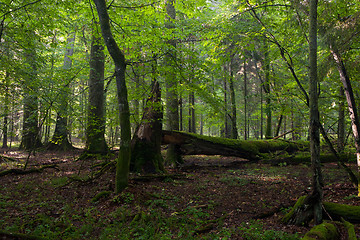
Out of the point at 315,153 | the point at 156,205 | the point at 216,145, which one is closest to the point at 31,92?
the point at 156,205

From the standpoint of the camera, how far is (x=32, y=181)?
756cm

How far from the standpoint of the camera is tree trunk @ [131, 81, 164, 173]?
328 inches

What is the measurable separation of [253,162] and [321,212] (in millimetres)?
8239

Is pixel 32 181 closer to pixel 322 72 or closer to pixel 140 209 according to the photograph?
pixel 140 209

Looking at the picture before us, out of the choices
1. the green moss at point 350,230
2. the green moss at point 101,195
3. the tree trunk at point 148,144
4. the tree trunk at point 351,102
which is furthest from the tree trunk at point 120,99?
the tree trunk at point 351,102

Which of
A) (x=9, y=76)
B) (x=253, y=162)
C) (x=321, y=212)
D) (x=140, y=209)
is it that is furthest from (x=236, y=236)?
(x=9, y=76)

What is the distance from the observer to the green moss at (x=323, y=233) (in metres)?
3.55

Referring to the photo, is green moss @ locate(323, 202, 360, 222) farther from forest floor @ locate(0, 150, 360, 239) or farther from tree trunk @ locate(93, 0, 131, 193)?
tree trunk @ locate(93, 0, 131, 193)

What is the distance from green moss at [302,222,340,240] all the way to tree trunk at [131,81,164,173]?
5.74 m

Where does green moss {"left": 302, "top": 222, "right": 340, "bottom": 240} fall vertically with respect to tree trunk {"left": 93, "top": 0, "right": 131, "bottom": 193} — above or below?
below

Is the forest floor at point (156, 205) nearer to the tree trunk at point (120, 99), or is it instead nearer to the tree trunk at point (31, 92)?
the tree trunk at point (120, 99)

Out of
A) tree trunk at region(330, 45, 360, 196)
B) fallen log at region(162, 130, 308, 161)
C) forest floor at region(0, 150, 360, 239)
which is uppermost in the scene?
tree trunk at region(330, 45, 360, 196)

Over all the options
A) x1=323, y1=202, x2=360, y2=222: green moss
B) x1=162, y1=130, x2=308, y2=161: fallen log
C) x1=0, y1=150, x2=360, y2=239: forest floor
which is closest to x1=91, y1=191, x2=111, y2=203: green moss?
x1=0, y1=150, x2=360, y2=239: forest floor

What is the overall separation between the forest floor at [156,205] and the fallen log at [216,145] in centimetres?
203
